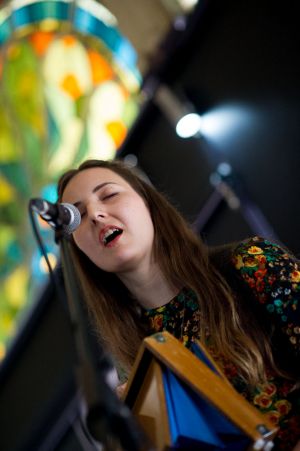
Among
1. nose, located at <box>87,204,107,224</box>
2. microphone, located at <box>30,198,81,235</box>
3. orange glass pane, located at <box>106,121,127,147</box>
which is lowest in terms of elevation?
nose, located at <box>87,204,107,224</box>

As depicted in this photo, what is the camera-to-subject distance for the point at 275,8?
2.73 meters

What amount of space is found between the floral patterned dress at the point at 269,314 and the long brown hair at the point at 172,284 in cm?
3

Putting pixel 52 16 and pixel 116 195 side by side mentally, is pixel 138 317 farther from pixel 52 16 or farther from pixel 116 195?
pixel 52 16

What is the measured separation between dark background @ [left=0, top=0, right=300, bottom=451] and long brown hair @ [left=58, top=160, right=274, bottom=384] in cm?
85

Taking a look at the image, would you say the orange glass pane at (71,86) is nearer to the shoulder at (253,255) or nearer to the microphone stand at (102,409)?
the shoulder at (253,255)

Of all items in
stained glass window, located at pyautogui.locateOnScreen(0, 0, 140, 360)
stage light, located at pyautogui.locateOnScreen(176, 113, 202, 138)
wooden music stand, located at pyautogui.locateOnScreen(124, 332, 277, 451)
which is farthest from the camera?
stained glass window, located at pyautogui.locateOnScreen(0, 0, 140, 360)

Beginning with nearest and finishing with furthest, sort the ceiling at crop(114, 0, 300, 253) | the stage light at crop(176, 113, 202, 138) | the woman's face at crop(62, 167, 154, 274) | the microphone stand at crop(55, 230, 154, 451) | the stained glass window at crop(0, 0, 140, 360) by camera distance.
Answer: the microphone stand at crop(55, 230, 154, 451) < the woman's face at crop(62, 167, 154, 274) < the ceiling at crop(114, 0, 300, 253) < the stage light at crop(176, 113, 202, 138) < the stained glass window at crop(0, 0, 140, 360)

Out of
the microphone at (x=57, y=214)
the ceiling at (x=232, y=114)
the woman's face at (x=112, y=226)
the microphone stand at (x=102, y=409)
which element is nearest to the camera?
the microphone stand at (x=102, y=409)

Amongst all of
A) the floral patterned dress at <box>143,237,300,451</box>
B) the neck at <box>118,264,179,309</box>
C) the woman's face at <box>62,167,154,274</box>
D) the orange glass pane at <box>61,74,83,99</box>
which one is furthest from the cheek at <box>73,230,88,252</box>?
the orange glass pane at <box>61,74,83,99</box>

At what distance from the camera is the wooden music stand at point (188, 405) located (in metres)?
0.92

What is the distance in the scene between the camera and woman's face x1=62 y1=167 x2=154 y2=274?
55.7 inches

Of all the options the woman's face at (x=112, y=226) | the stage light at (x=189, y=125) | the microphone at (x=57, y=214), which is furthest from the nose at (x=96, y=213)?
the stage light at (x=189, y=125)

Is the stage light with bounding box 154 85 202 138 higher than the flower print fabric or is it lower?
higher

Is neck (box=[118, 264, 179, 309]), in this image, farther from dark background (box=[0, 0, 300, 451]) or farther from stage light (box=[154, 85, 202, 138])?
stage light (box=[154, 85, 202, 138])
